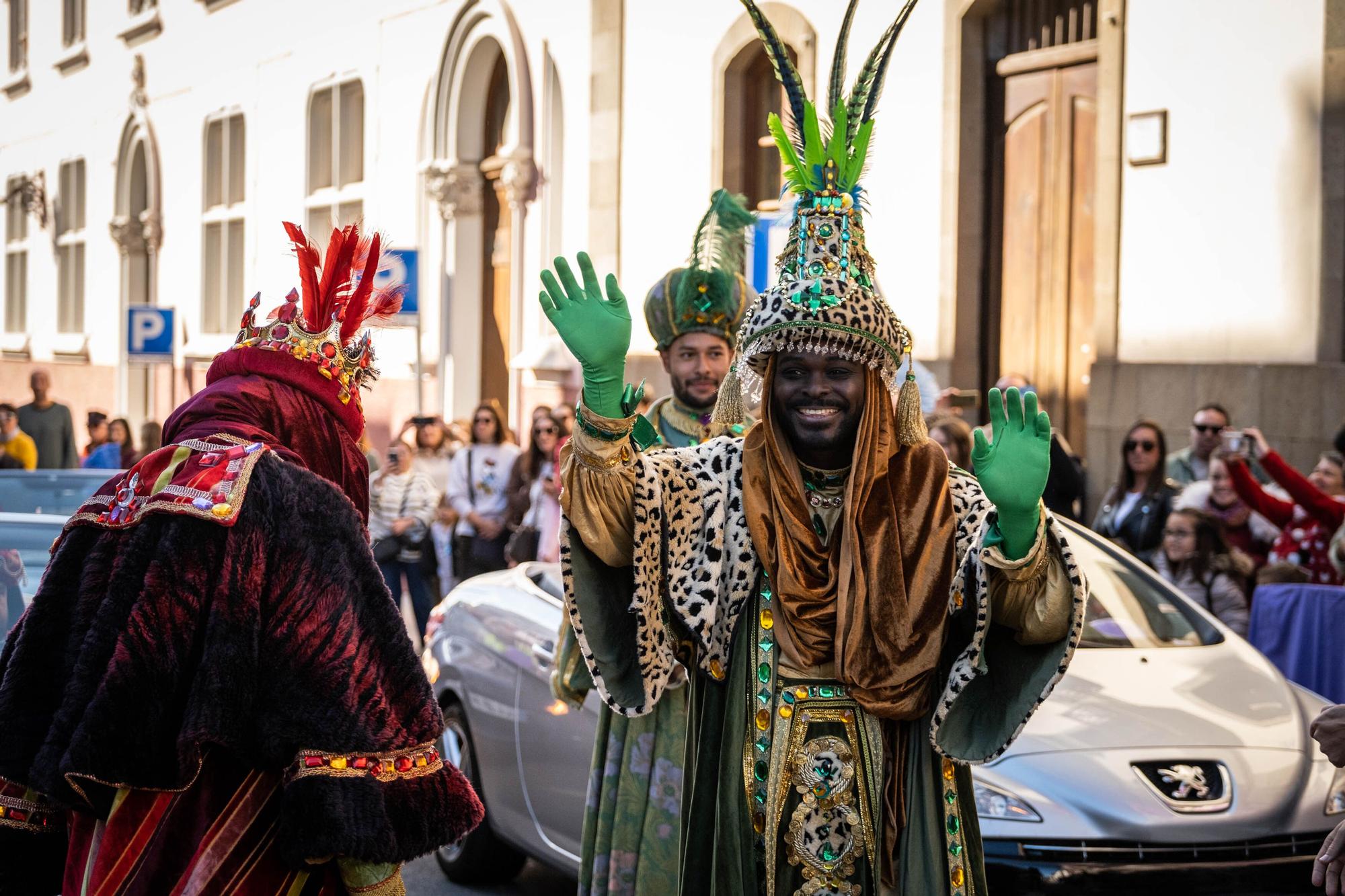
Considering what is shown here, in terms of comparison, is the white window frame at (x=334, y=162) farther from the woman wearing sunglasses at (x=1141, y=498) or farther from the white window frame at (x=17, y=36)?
the white window frame at (x=17, y=36)

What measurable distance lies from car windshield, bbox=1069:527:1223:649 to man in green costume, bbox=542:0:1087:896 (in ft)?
7.43

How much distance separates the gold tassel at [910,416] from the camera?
3350 mm

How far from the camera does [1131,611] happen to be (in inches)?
223

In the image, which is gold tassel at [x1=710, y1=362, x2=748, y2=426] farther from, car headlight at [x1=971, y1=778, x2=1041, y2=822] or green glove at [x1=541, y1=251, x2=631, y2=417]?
car headlight at [x1=971, y1=778, x2=1041, y2=822]

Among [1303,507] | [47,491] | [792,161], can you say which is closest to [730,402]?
[792,161]

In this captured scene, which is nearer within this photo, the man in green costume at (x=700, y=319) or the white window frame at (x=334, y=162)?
the man in green costume at (x=700, y=319)

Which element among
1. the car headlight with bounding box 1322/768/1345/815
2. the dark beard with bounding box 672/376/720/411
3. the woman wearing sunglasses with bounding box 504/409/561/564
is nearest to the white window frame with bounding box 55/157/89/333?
the woman wearing sunglasses with bounding box 504/409/561/564

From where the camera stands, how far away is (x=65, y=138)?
2652cm

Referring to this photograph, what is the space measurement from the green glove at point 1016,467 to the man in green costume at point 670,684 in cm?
69

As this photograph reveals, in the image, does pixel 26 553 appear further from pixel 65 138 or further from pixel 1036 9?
pixel 65 138

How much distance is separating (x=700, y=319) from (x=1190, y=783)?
6.54 feet

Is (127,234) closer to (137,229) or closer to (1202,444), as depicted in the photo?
(137,229)

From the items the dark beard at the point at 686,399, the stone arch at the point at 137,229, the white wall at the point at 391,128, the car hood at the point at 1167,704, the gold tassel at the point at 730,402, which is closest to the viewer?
the gold tassel at the point at 730,402

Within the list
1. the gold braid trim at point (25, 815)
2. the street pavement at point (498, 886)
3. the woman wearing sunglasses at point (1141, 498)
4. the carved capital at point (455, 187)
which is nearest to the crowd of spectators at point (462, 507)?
the woman wearing sunglasses at point (1141, 498)
